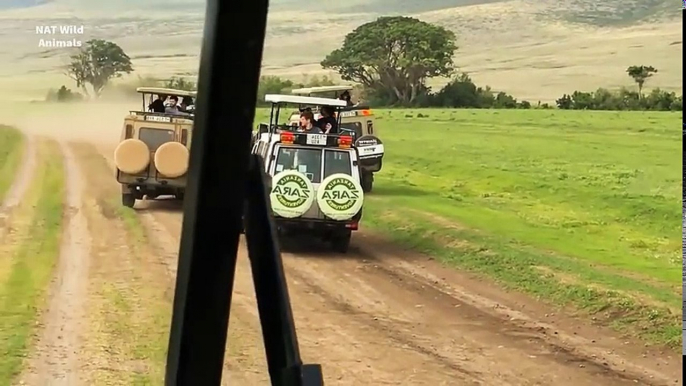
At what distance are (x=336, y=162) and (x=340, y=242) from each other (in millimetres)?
190

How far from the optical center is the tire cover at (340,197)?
6.99ft

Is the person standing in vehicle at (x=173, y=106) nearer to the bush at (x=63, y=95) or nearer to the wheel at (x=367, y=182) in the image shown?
the bush at (x=63, y=95)

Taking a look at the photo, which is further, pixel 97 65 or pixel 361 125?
pixel 361 125

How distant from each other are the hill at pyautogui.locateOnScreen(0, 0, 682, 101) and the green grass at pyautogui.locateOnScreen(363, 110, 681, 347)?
0.12 m

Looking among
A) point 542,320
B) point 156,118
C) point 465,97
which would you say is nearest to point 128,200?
point 156,118

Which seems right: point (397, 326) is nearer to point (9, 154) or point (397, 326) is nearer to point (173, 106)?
point (173, 106)

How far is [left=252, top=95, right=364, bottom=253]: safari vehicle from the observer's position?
2.06 meters

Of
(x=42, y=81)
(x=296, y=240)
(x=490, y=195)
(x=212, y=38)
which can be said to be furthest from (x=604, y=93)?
(x=42, y=81)

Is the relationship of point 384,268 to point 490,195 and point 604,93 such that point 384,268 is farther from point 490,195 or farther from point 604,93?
point 604,93

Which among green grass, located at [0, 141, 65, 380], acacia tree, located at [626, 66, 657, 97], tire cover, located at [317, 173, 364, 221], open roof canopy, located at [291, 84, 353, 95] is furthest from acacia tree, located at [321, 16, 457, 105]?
green grass, located at [0, 141, 65, 380]

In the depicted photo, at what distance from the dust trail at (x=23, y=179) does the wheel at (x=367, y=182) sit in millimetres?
748

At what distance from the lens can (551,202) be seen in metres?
2.20

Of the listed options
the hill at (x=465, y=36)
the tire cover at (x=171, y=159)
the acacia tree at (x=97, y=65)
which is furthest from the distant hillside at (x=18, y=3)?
the tire cover at (x=171, y=159)

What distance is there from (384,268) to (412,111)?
40 centimetres
